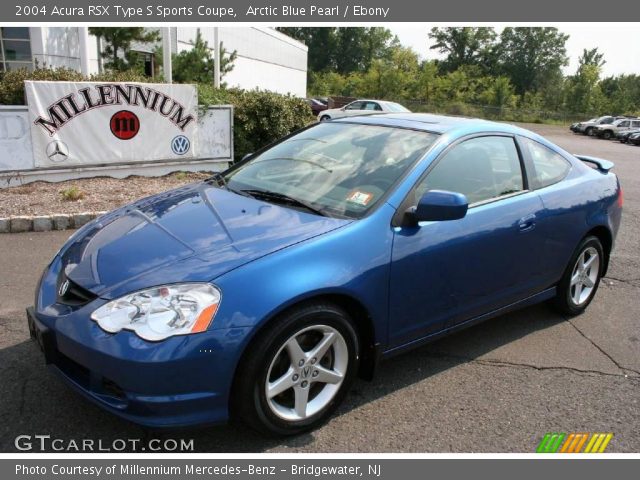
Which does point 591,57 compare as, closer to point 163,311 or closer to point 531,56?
point 531,56

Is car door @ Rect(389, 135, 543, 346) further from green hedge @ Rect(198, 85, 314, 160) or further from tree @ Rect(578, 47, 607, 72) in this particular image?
tree @ Rect(578, 47, 607, 72)

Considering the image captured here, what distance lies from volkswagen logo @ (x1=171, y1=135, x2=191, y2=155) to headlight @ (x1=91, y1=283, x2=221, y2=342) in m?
6.96

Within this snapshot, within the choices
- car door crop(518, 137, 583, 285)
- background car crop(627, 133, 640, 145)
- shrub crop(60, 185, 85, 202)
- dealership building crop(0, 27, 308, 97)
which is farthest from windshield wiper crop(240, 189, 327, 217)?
background car crop(627, 133, 640, 145)

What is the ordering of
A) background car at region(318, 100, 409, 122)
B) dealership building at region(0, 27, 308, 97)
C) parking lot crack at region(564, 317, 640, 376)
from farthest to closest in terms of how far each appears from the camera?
background car at region(318, 100, 409, 122) → dealership building at region(0, 27, 308, 97) → parking lot crack at region(564, 317, 640, 376)

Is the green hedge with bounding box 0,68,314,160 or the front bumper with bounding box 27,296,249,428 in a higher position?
the green hedge with bounding box 0,68,314,160

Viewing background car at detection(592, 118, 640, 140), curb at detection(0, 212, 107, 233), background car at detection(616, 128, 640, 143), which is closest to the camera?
curb at detection(0, 212, 107, 233)

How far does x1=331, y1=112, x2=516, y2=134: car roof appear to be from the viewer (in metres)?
3.58

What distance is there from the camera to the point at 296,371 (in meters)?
2.60

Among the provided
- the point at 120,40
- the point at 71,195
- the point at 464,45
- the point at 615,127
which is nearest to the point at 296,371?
the point at 71,195

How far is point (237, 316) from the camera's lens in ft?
7.66

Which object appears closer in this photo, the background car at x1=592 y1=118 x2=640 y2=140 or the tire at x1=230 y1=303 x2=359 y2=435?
the tire at x1=230 y1=303 x2=359 y2=435

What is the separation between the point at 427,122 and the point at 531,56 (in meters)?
83.2
